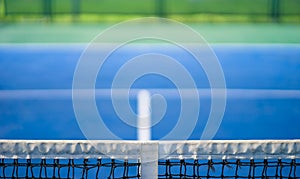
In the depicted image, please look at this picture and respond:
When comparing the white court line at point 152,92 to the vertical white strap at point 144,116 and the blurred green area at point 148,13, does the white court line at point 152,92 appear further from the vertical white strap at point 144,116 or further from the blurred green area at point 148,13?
the blurred green area at point 148,13

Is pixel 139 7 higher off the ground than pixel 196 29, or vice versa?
pixel 139 7

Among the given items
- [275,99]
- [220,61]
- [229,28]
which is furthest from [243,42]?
[275,99]

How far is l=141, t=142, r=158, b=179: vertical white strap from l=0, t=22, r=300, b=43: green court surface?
676 centimetres

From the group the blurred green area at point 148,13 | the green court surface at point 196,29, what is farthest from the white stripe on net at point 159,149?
the blurred green area at point 148,13

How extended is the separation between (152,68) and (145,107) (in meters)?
1.94

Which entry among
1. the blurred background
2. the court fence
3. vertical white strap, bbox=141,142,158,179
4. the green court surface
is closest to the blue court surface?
the blurred background

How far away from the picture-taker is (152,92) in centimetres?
530

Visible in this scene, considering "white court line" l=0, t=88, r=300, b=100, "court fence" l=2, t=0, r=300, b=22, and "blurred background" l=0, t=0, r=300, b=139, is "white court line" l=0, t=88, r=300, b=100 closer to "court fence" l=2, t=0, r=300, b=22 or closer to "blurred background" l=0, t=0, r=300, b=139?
"blurred background" l=0, t=0, r=300, b=139

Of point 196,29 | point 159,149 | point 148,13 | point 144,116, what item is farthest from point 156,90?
point 148,13

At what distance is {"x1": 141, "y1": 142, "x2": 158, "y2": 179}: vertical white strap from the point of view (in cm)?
175

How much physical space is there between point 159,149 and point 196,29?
751cm

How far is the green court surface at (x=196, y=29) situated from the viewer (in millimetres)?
8469

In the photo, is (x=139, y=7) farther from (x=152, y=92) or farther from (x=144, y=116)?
(x=144, y=116)

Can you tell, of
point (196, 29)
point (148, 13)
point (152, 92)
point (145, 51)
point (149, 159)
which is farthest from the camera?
point (148, 13)
